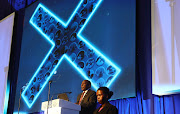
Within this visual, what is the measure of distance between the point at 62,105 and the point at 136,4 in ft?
7.61

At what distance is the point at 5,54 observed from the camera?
25.3ft

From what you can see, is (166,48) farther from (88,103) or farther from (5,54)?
(5,54)

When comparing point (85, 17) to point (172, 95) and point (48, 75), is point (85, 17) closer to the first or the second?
point (48, 75)

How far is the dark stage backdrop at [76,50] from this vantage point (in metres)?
4.92

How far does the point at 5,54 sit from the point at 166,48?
481 cm

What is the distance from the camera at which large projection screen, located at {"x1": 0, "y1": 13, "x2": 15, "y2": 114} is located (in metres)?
7.33

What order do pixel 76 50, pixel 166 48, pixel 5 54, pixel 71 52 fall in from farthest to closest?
pixel 5 54 → pixel 71 52 → pixel 76 50 → pixel 166 48

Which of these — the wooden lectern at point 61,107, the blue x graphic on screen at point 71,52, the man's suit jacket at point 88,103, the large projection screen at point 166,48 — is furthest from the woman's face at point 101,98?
the blue x graphic on screen at point 71,52

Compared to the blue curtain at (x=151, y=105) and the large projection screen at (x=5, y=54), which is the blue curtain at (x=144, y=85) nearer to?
the blue curtain at (x=151, y=105)

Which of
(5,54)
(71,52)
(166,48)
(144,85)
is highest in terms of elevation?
(5,54)

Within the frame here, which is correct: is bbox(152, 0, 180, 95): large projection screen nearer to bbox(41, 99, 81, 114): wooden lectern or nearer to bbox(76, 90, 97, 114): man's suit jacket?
bbox(76, 90, 97, 114): man's suit jacket

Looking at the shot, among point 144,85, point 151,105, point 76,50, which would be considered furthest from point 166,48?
point 76,50

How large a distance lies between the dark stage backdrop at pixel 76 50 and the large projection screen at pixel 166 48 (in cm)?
46

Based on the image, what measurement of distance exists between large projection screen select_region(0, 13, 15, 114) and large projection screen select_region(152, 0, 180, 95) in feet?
14.3
